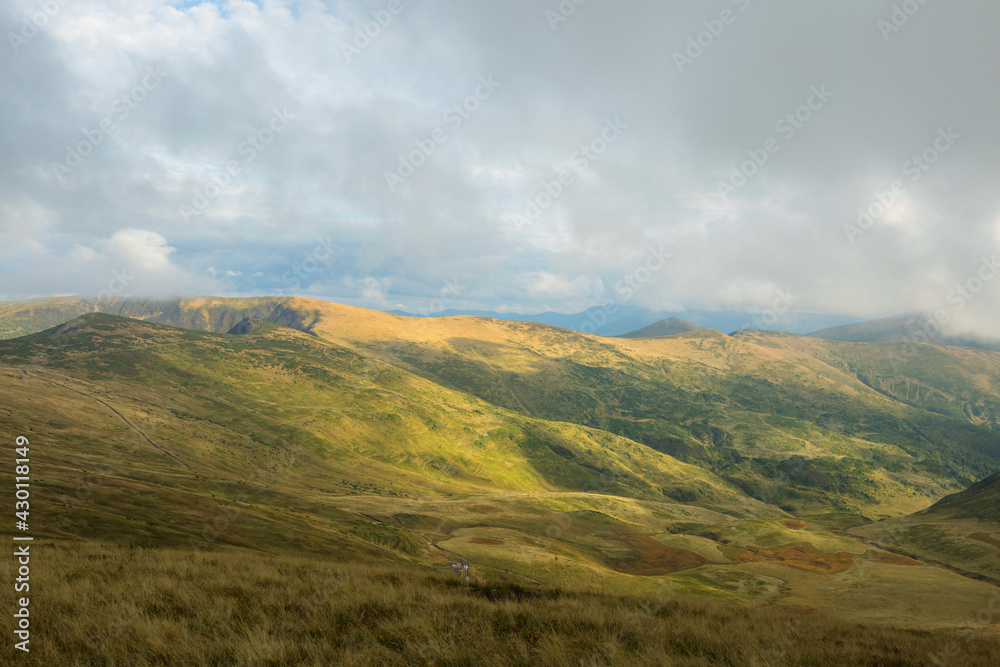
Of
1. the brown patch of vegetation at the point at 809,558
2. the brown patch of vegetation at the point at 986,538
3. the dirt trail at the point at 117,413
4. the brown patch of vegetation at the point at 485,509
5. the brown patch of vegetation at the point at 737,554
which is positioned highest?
the dirt trail at the point at 117,413

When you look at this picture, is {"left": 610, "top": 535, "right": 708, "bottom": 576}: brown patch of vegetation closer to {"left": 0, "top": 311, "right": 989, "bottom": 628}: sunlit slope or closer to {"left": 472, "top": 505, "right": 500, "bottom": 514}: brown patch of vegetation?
{"left": 0, "top": 311, "right": 989, "bottom": 628}: sunlit slope

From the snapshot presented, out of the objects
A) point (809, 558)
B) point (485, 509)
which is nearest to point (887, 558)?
point (809, 558)

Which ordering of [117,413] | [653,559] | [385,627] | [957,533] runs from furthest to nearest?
[117,413], [957,533], [653,559], [385,627]

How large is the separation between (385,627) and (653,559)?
8912 centimetres

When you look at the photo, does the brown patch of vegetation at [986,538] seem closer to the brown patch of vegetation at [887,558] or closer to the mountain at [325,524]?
the mountain at [325,524]

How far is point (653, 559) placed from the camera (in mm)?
86125

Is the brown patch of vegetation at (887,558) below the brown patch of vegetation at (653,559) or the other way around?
the other way around

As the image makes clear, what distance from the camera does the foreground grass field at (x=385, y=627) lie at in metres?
9.15

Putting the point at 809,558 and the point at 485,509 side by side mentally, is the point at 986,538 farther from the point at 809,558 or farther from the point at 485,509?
the point at 485,509

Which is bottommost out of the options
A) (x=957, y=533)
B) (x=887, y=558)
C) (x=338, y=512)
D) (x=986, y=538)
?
(x=887, y=558)

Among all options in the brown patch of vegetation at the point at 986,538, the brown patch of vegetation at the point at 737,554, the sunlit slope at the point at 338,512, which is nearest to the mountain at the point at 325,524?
the sunlit slope at the point at 338,512

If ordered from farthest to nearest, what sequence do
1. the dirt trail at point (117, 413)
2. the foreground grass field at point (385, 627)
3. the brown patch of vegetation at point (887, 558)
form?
the dirt trail at point (117, 413)
the brown patch of vegetation at point (887, 558)
the foreground grass field at point (385, 627)

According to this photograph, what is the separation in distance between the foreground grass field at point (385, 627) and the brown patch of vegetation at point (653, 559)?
69225 millimetres

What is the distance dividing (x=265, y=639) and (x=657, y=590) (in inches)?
2356
